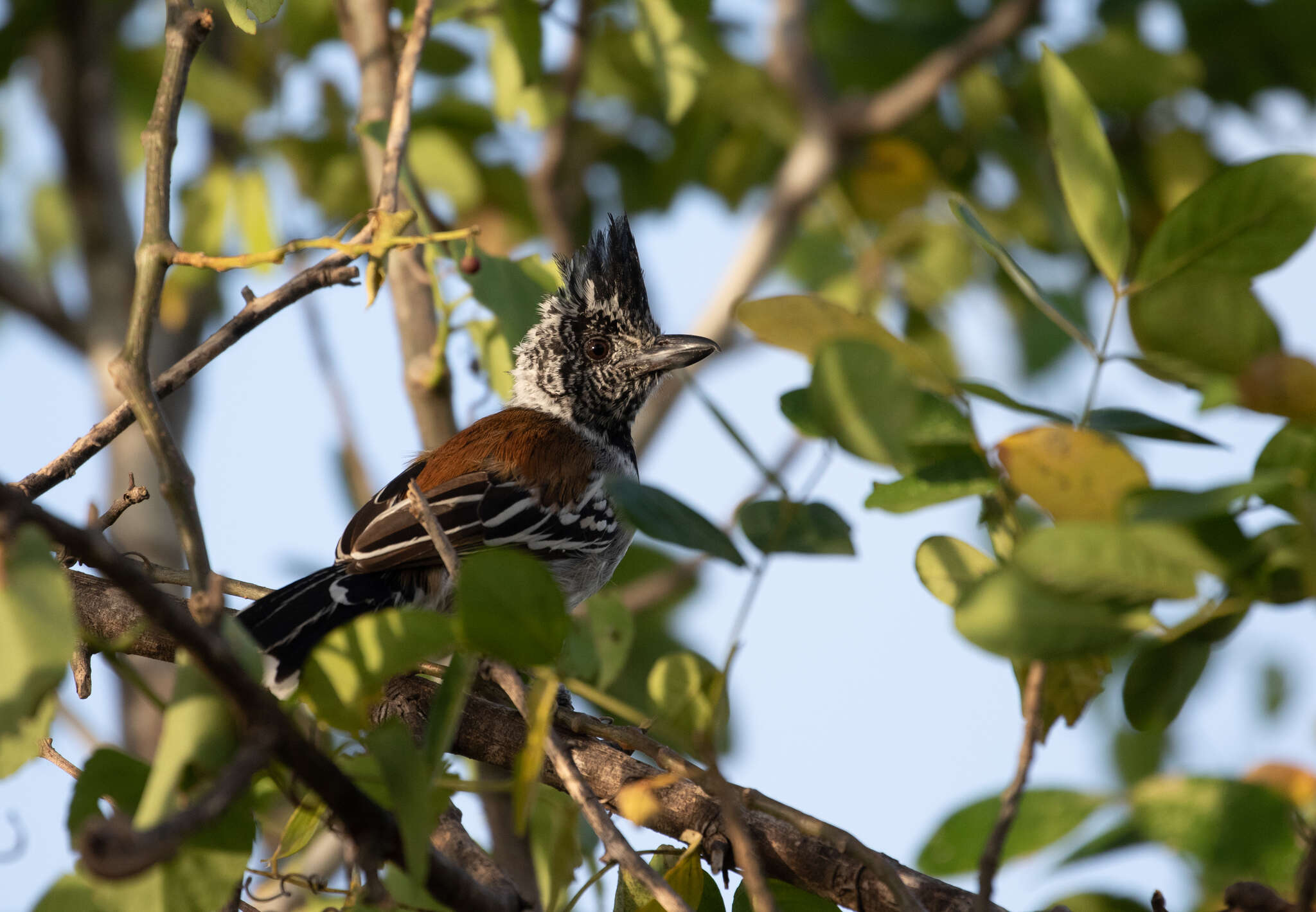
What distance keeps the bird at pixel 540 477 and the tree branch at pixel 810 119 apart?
0.29 meters

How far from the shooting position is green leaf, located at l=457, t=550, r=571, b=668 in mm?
1362

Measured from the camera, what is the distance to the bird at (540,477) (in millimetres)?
3219

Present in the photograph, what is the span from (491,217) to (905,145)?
182 cm

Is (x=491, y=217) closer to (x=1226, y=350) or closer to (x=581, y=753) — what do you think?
(x=581, y=753)

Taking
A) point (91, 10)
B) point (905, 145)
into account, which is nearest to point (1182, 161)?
point (905, 145)

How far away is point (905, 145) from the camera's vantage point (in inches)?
205

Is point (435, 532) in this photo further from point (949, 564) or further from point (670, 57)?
point (670, 57)

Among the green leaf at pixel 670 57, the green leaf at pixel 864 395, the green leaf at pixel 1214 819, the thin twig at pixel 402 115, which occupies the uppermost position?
the green leaf at pixel 670 57

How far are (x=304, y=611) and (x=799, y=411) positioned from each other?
5.51 ft

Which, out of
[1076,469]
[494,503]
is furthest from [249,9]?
[494,503]

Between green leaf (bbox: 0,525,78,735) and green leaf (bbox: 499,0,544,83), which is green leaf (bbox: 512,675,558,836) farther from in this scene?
green leaf (bbox: 499,0,544,83)

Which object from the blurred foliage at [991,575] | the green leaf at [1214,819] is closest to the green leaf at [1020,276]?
the blurred foliage at [991,575]

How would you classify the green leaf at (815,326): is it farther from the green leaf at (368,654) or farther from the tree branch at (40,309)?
the tree branch at (40,309)

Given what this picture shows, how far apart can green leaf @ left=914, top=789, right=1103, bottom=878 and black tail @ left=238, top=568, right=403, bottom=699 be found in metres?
1.10
